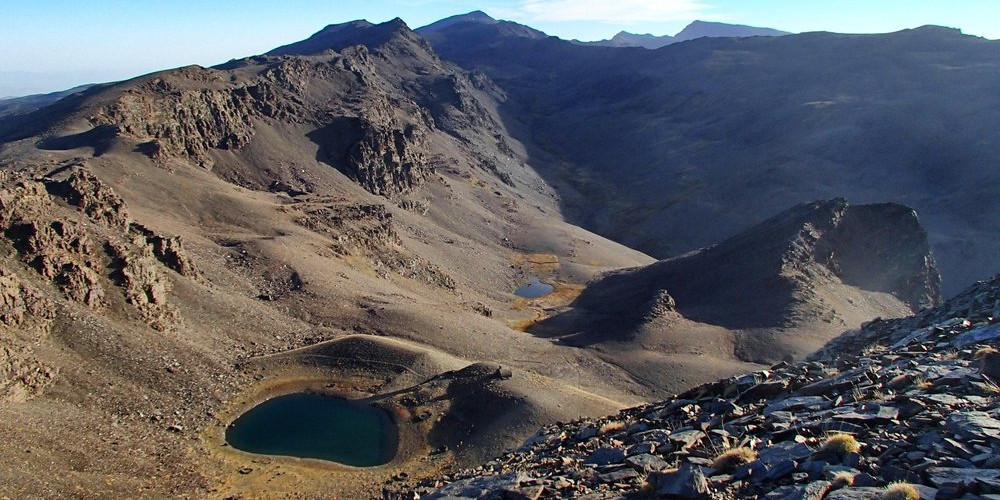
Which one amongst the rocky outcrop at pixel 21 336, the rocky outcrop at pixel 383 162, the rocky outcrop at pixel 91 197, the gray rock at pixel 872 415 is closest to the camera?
the gray rock at pixel 872 415

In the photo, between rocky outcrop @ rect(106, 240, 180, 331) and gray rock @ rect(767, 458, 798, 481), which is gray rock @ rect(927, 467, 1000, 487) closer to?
gray rock @ rect(767, 458, 798, 481)

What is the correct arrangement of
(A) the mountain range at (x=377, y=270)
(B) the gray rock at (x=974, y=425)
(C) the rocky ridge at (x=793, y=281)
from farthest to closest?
(C) the rocky ridge at (x=793, y=281), (A) the mountain range at (x=377, y=270), (B) the gray rock at (x=974, y=425)

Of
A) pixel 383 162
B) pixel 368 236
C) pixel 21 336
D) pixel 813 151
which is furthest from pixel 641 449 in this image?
pixel 813 151

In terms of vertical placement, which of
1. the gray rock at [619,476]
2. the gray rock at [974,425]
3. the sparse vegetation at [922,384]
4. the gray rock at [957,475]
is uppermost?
the gray rock at [974,425]

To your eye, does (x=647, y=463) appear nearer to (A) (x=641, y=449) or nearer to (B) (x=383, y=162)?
(A) (x=641, y=449)

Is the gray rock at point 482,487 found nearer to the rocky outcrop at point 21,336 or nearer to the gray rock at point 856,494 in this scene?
the gray rock at point 856,494

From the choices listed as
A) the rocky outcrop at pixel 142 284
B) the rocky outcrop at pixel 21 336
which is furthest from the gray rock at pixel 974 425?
the rocky outcrop at pixel 142 284

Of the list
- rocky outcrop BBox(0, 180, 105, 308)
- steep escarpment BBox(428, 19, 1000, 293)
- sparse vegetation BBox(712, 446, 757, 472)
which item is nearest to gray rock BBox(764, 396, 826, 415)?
sparse vegetation BBox(712, 446, 757, 472)
